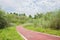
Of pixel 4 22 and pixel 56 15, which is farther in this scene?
pixel 4 22

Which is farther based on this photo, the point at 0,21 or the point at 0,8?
the point at 0,8

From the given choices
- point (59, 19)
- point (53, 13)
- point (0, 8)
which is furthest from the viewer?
point (0, 8)

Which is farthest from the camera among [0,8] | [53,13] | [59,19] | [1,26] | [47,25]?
[0,8]

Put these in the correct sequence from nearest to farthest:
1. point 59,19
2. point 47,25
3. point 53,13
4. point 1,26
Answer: point 59,19, point 53,13, point 47,25, point 1,26

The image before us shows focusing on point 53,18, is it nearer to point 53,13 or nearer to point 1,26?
point 53,13

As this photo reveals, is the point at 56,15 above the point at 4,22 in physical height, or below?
above

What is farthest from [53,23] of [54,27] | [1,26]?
[1,26]

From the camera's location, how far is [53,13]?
1228 inches

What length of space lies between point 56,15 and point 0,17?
824 inches

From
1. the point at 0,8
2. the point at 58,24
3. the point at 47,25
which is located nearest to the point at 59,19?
the point at 58,24

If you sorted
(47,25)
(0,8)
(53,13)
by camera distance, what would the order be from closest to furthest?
1. (53,13)
2. (47,25)
3. (0,8)

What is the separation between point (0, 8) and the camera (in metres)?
49.3

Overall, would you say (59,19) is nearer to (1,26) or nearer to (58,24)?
(58,24)

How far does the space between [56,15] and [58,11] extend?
31.4 inches
